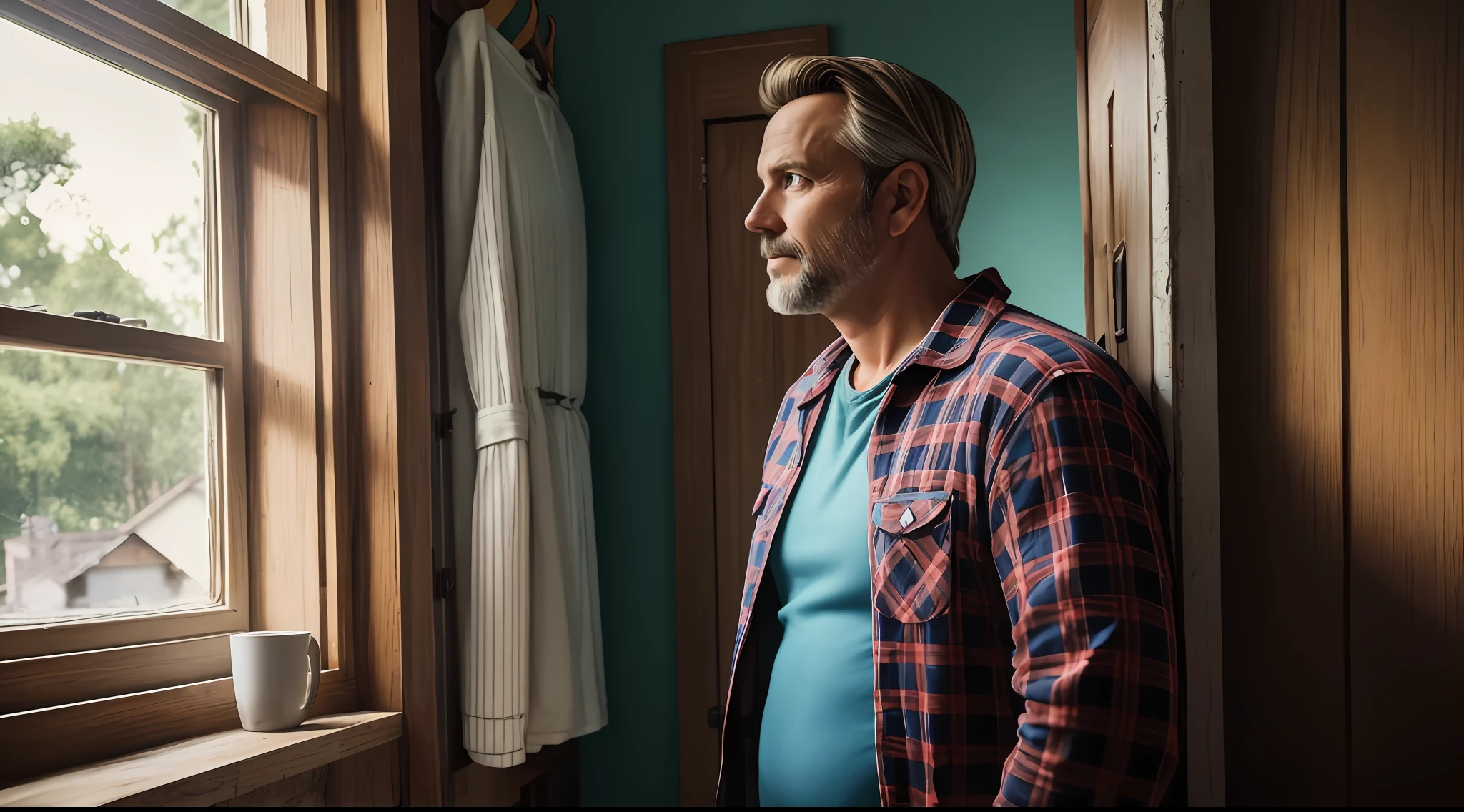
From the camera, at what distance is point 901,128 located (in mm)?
1255

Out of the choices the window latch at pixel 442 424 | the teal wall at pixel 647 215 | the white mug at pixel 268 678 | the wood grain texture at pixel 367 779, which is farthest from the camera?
the teal wall at pixel 647 215

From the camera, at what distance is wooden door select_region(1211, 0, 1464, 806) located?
2.85 feet

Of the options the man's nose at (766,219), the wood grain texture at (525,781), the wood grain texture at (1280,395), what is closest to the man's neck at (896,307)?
the man's nose at (766,219)

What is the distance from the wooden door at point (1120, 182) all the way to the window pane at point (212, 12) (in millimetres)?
1306

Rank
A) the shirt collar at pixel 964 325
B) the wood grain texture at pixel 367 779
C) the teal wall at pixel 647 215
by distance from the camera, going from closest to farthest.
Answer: the shirt collar at pixel 964 325
the wood grain texture at pixel 367 779
the teal wall at pixel 647 215

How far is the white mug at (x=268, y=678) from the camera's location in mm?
1312

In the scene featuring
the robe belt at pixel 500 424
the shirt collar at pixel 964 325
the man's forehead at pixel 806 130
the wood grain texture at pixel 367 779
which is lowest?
the wood grain texture at pixel 367 779

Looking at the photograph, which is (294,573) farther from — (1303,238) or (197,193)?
(1303,238)

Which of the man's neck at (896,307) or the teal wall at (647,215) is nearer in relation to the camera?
the man's neck at (896,307)

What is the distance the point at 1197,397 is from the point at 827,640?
19.0 inches

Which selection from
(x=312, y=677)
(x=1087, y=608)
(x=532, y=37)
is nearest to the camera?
(x=1087, y=608)

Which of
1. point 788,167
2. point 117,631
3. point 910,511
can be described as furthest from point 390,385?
point 910,511

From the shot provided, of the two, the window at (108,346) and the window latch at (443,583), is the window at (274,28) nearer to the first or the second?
the window at (108,346)

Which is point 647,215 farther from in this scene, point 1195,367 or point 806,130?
point 1195,367
